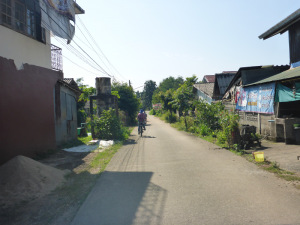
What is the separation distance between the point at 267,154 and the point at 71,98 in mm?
10658

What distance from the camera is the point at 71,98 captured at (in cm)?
1384

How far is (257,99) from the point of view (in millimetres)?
12477

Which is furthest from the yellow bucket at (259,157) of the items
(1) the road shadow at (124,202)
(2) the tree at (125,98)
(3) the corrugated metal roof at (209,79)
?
(3) the corrugated metal roof at (209,79)

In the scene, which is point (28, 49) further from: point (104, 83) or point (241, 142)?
point (241, 142)

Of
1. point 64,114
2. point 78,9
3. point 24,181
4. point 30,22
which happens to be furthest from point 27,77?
point 78,9

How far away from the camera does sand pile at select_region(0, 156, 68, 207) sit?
4903mm

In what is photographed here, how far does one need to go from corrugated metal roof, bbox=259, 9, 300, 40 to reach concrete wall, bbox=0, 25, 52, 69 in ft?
38.2

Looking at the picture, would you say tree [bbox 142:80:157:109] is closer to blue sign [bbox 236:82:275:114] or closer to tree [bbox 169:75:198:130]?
tree [bbox 169:75:198:130]

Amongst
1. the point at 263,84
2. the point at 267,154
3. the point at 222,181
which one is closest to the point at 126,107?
the point at 263,84

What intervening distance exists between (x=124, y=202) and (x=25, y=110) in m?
5.97

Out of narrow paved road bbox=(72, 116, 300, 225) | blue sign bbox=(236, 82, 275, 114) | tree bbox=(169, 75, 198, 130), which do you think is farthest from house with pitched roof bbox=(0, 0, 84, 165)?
tree bbox=(169, 75, 198, 130)

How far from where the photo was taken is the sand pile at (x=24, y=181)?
16.1 feet

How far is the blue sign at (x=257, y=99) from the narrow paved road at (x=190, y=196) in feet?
16.9

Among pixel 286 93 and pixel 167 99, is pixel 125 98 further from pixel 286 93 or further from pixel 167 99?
pixel 286 93
